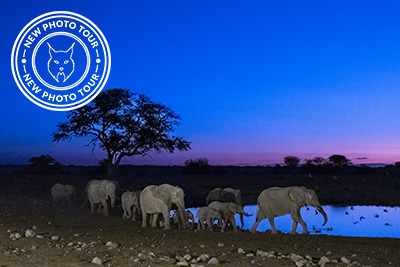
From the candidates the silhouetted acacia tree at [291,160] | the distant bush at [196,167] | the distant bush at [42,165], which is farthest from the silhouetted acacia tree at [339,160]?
the distant bush at [42,165]

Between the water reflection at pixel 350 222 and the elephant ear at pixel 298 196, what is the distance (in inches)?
150

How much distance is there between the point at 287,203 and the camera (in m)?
12.1

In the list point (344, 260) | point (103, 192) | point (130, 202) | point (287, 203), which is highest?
point (103, 192)

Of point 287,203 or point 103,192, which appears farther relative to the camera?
point 103,192

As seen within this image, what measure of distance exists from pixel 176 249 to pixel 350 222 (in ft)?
44.5

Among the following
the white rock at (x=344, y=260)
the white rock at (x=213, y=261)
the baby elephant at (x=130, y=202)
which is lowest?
the white rock at (x=344, y=260)

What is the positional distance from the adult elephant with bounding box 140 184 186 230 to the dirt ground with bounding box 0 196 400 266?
2.05m

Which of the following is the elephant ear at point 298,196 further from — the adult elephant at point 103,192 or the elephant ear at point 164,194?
the adult elephant at point 103,192

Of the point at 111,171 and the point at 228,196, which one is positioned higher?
the point at 111,171

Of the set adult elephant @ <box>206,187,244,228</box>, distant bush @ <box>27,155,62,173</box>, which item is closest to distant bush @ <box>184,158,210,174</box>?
distant bush @ <box>27,155,62,173</box>

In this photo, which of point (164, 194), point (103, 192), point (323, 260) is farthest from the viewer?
point (103, 192)

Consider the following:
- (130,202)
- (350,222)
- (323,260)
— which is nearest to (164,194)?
(130,202)

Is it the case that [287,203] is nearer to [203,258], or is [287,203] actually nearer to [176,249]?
[176,249]

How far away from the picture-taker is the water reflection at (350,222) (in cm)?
1658
